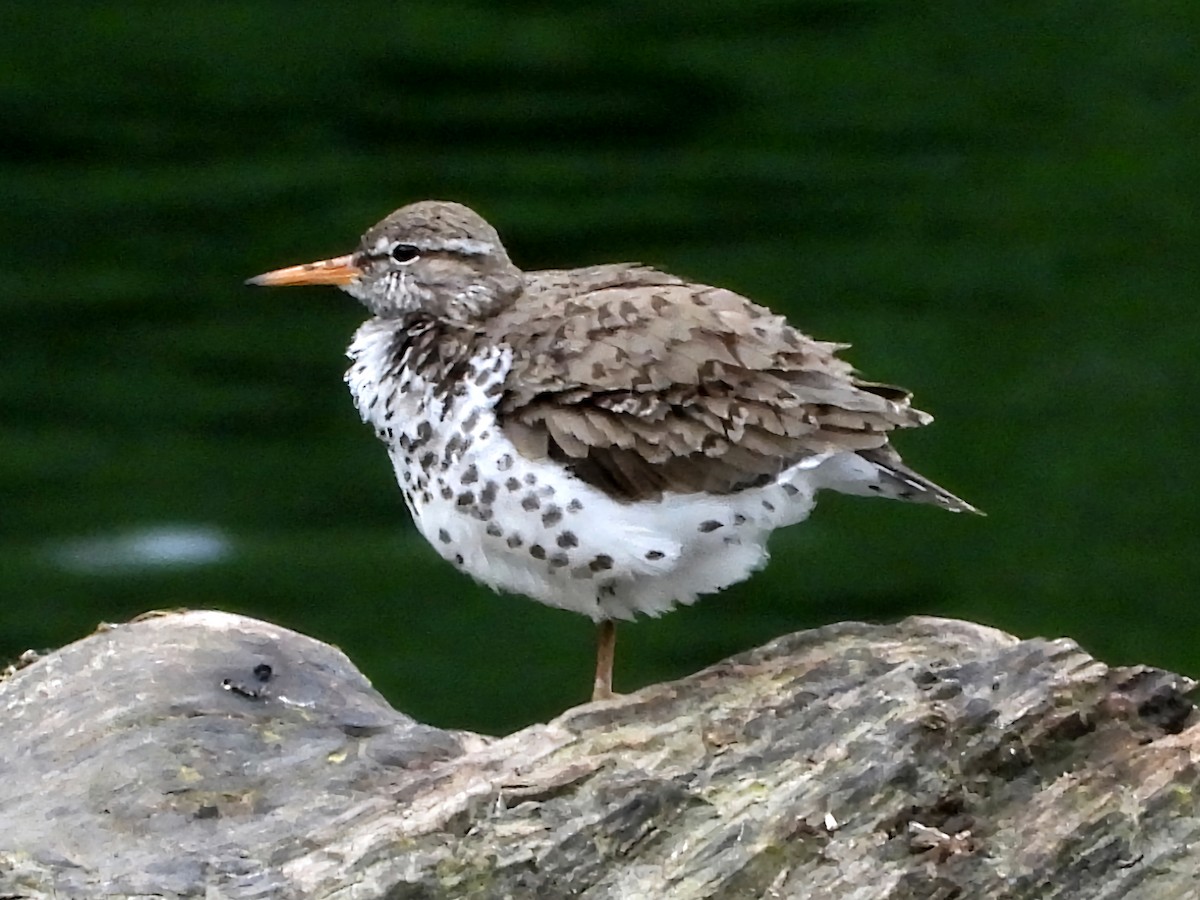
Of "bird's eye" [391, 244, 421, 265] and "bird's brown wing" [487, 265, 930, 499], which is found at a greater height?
"bird's eye" [391, 244, 421, 265]

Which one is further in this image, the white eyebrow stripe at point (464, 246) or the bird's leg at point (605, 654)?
the bird's leg at point (605, 654)

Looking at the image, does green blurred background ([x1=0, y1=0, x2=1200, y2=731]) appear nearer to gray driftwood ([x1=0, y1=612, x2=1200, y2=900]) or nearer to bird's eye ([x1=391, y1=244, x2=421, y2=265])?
bird's eye ([x1=391, y1=244, x2=421, y2=265])

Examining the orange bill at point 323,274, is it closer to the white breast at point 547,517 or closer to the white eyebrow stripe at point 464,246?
the white eyebrow stripe at point 464,246

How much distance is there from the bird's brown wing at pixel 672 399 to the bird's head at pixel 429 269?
0.26m

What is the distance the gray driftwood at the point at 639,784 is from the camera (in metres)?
5.86

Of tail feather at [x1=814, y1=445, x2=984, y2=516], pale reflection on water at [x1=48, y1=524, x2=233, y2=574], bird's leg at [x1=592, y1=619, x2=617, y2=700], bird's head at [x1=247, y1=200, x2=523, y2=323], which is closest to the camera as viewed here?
tail feather at [x1=814, y1=445, x2=984, y2=516]

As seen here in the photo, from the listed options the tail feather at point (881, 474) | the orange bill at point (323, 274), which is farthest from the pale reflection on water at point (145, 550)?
the tail feather at point (881, 474)

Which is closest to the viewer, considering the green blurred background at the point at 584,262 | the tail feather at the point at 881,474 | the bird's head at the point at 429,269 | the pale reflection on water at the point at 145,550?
the tail feather at the point at 881,474

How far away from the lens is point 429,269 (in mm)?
7402

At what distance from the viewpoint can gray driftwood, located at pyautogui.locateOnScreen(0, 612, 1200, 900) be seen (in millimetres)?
5859

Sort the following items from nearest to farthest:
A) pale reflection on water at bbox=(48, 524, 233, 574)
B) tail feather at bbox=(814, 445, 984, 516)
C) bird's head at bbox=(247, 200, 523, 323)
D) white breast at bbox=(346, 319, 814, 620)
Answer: white breast at bbox=(346, 319, 814, 620), tail feather at bbox=(814, 445, 984, 516), bird's head at bbox=(247, 200, 523, 323), pale reflection on water at bbox=(48, 524, 233, 574)

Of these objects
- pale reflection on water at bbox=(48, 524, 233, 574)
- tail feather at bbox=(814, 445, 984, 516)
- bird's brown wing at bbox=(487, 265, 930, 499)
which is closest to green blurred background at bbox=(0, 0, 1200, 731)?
pale reflection on water at bbox=(48, 524, 233, 574)

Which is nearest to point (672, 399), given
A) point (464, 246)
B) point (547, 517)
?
point (547, 517)

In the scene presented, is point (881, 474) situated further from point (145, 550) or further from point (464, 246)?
point (145, 550)
